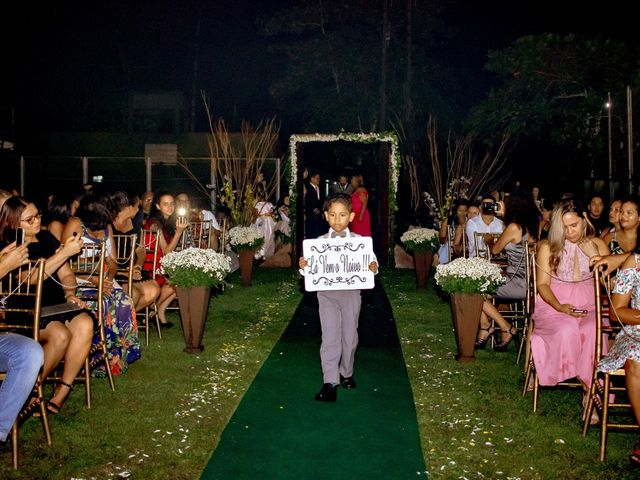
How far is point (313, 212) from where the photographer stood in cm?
1467

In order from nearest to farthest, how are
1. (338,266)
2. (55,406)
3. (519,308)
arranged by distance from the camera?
(55,406), (338,266), (519,308)

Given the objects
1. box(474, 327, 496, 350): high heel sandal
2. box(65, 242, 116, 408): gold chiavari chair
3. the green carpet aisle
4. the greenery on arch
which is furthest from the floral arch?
box(65, 242, 116, 408): gold chiavari chair

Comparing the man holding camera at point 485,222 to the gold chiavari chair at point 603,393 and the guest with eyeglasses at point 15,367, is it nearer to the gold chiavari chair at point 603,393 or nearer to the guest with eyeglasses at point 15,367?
the gold chiavari chair at point 603,393

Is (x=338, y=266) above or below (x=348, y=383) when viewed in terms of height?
above

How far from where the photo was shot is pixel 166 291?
26.3 ft

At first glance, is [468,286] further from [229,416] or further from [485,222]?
[485,222]

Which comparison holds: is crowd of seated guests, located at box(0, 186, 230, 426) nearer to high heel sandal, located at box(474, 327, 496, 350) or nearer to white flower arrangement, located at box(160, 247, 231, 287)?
white flower arrangement, located at box(160, 247, 231, 287)

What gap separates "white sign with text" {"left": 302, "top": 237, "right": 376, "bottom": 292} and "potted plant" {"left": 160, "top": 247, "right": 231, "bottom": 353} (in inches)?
57.5

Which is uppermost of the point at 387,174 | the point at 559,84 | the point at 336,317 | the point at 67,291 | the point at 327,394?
the point at 559,84

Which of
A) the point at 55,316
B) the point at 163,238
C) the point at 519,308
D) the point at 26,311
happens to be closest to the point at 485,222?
the point at 519,308

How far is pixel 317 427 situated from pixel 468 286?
6.85ft

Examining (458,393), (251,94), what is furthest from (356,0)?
(458,393)

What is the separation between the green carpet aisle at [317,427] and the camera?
4312mm

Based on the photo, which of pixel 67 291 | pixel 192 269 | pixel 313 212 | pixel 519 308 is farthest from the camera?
pixel 313 212
